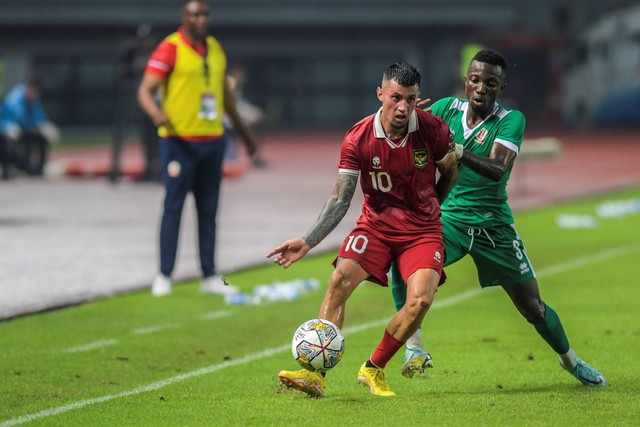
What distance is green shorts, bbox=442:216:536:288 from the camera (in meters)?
8.44

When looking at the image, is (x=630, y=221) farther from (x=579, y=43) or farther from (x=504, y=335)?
(x=579, y=43)

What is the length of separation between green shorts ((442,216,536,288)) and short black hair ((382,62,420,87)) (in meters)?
1.14

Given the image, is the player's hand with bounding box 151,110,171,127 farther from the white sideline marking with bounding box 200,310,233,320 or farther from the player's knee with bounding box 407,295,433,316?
the player's knee with bounding box 407,295,433,316

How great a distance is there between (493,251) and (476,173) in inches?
19.2

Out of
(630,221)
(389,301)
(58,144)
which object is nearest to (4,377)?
(389,301)

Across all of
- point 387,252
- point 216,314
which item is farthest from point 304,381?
point 216,314

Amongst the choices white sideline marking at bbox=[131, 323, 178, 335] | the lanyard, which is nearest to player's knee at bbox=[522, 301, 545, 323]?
white sideline marking at bbox=[131, 323, 178, 335]

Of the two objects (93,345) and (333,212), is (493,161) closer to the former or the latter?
(333,212)

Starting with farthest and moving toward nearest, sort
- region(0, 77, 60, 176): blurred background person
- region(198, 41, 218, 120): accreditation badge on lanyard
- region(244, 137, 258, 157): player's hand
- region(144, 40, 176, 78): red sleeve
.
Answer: region(0, 77, 60, 176): blurred background person, region(244, 137, 258, 157): player's hand, region(198, 41, 218, 120): accreditation badge on lanyard, region(144, 40, 176, 78): red sleeve

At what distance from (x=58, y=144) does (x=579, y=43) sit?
21.2 metres

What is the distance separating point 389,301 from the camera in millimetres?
12898

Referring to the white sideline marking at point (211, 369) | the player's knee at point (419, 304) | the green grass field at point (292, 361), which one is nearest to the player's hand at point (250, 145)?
the green grass field at point (292, 361)

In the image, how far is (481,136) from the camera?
8453mm

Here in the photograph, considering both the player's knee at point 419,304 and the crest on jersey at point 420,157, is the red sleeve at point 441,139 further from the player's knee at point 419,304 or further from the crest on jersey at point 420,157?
the player's knee at point 419,304
